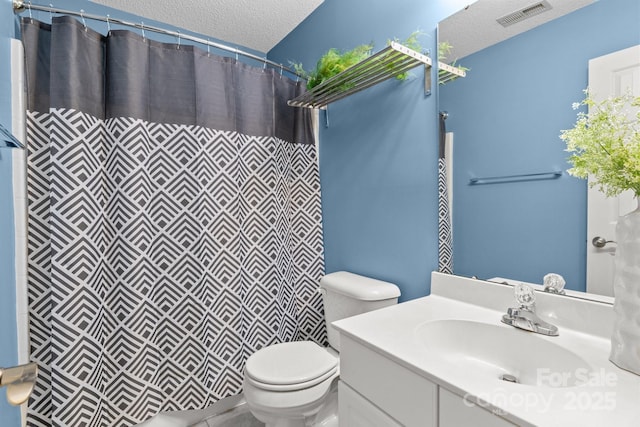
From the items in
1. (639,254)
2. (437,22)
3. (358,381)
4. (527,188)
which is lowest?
(358,381)

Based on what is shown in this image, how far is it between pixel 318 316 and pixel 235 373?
549 millimetres

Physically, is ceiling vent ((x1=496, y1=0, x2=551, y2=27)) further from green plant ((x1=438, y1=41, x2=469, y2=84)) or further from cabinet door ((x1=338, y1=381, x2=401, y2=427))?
cabinet door ((x1=338, y1=381, x2=401, y2=427))

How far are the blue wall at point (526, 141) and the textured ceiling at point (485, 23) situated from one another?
3 cm

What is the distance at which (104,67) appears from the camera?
1341 mm

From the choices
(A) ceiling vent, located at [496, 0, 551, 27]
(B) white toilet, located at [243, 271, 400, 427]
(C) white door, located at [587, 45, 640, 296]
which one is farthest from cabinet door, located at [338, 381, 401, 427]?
(A) ceiling vent, located at [496, 0, 551, 27]

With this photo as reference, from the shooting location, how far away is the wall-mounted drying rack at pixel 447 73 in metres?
1.18

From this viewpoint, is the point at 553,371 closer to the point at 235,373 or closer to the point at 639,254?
the point at 639,254

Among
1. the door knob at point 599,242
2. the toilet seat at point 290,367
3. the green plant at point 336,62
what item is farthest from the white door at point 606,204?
the toilet seat at point 290,367

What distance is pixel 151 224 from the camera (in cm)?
140

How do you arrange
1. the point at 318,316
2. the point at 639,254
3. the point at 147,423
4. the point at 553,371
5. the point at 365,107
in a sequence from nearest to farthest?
the point at 639,254
the point at 553,371
the point at 147,423
the point at 365,107
the point at 318,316

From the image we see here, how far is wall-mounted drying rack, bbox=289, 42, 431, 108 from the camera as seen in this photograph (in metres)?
1.18

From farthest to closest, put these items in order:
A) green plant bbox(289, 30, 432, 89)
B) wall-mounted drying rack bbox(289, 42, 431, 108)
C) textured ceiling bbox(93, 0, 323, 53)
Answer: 1. textured ceiling bbox(93, 0, 323, 53)
2. green plant bbox(289, 30, 432, 89)
3. wall-mounted drying rack bbox(289, 42, 431, 108)

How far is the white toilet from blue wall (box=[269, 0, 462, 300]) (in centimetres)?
16

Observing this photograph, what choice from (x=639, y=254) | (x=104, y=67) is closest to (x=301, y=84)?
(x=104, y=67)
